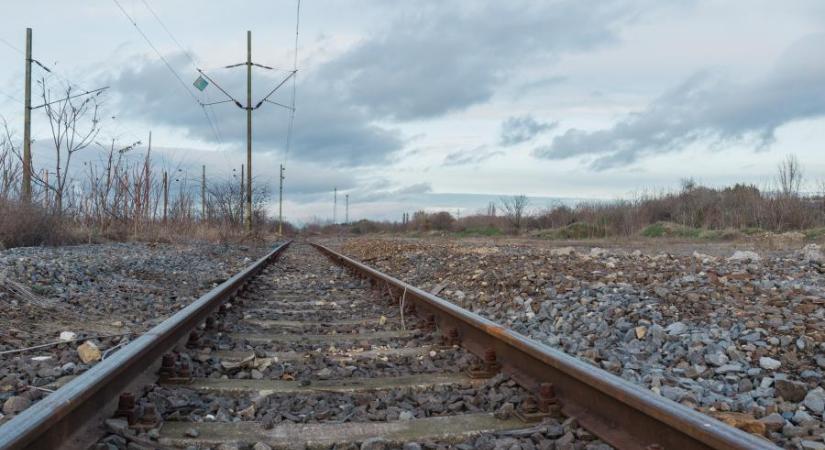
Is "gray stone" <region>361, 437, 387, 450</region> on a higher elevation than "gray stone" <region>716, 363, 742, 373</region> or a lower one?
lower

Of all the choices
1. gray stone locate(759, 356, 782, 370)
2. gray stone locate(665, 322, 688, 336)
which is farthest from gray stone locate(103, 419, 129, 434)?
gray stone locate(665, 322, 688, 336)

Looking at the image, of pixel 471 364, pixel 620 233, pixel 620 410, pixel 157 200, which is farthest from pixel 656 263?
pixel 620 233

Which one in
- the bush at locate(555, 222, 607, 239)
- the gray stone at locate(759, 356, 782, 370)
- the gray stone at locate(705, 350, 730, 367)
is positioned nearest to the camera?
the gray stone at locate(759, 356, 782, 370)

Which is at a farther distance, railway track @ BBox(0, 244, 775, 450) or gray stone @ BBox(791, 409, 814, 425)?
gray stone @ BBox(791, 409, 814, 425)

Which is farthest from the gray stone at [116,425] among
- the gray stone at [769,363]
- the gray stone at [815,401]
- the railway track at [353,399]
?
the gray stone at [769,363]

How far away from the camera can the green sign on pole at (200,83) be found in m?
23.0

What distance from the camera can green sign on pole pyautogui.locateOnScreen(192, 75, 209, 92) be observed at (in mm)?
22972

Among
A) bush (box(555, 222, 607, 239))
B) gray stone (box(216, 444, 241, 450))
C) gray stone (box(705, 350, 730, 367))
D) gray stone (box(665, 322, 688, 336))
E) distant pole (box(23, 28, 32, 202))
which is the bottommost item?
gray stone (box(216, 444, 241, 450))

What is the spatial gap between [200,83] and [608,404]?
23189 millimetres

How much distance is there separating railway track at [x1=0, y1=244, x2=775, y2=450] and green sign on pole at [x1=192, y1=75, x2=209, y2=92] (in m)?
19.9

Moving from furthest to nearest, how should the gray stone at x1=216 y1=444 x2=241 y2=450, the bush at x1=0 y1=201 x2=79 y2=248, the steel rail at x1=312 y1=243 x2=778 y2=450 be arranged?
the bush at x1=0 y1=201 x2=79 y2=248 → the gray stone at x1=216 y1=444 x2=241 y2=450 → the steel rail at x1=312 y1=243 x2=778 y2=450

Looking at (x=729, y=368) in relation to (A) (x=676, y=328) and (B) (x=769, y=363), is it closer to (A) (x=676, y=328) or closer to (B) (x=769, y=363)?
(B) (x=769, y=363)

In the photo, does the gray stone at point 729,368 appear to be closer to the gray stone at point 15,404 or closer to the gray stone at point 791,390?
the gray stone at point 791,390

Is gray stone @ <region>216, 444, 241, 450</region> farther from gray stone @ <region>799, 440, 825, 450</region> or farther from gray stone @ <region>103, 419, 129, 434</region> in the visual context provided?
gray stone @ <region>799, 440, 825, 450</region>
